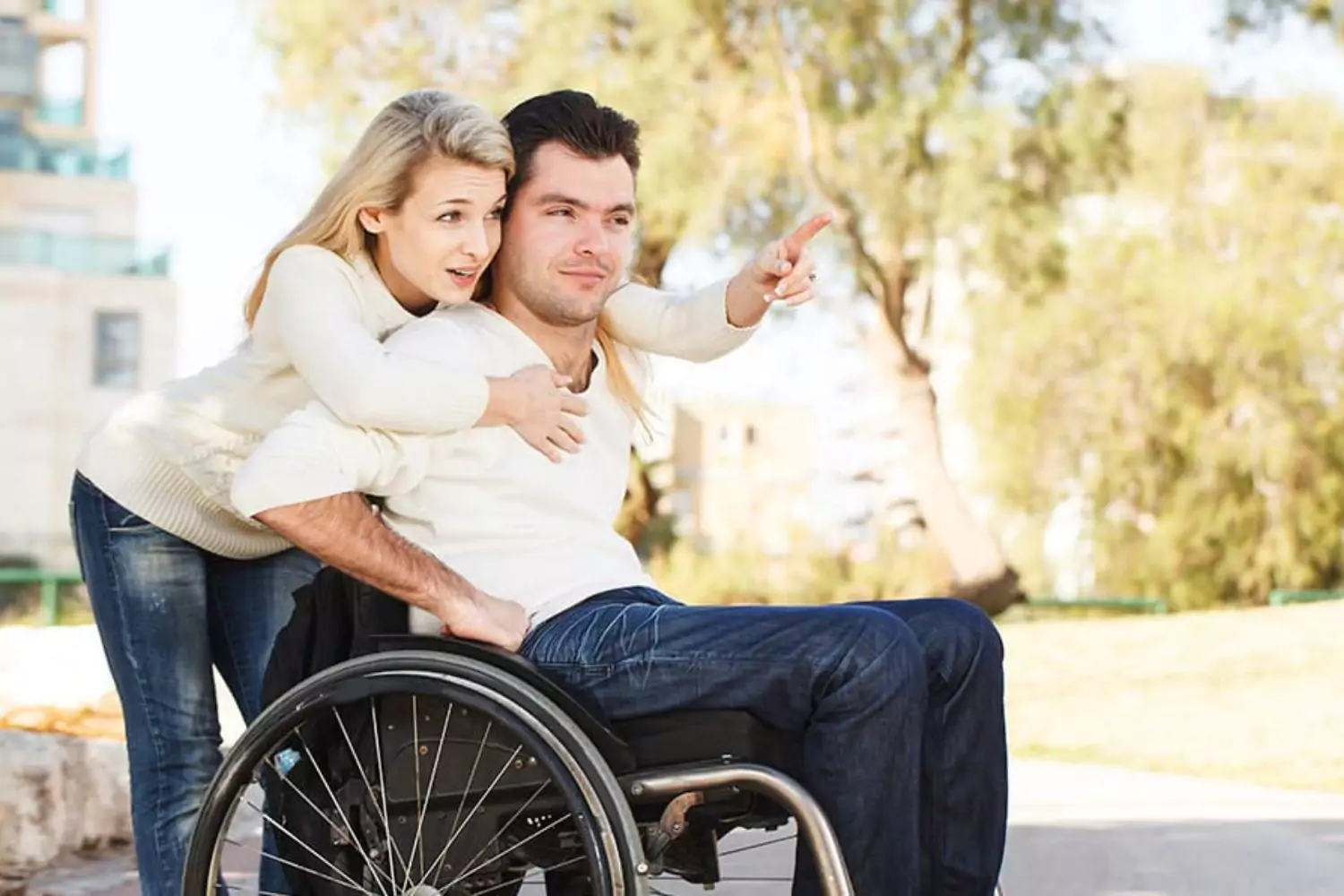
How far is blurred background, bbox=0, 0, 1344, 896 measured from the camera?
12164 mm

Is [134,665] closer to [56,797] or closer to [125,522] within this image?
[125,522]

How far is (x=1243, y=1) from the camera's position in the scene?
543 inches

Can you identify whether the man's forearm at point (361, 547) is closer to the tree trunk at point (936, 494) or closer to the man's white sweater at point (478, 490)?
the man's white sweater at point (478, 490)

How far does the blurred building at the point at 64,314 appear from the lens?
33.4m

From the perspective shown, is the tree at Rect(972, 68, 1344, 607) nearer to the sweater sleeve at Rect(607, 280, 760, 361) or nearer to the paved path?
the paved path

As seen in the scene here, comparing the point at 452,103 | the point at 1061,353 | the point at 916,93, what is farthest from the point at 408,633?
the point at 1061,353

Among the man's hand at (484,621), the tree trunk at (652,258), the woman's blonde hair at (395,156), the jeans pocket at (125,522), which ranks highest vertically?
the tree trunk at (652,258)

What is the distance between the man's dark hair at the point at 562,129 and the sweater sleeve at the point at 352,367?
32 cm

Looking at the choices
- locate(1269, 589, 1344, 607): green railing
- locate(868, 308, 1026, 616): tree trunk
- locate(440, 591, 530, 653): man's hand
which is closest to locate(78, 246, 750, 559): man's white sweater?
locate(440, 591, 530, 653): man's hand

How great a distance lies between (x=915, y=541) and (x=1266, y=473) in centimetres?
503

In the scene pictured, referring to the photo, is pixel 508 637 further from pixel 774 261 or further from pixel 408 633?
pixel 774 261

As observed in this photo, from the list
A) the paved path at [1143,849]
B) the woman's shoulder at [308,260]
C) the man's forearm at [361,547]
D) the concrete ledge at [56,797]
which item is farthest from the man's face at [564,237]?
the concrete ledge at [56,797]

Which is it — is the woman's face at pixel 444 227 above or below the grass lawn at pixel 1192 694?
above

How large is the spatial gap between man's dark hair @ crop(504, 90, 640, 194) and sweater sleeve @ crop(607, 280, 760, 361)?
8.6 inches
